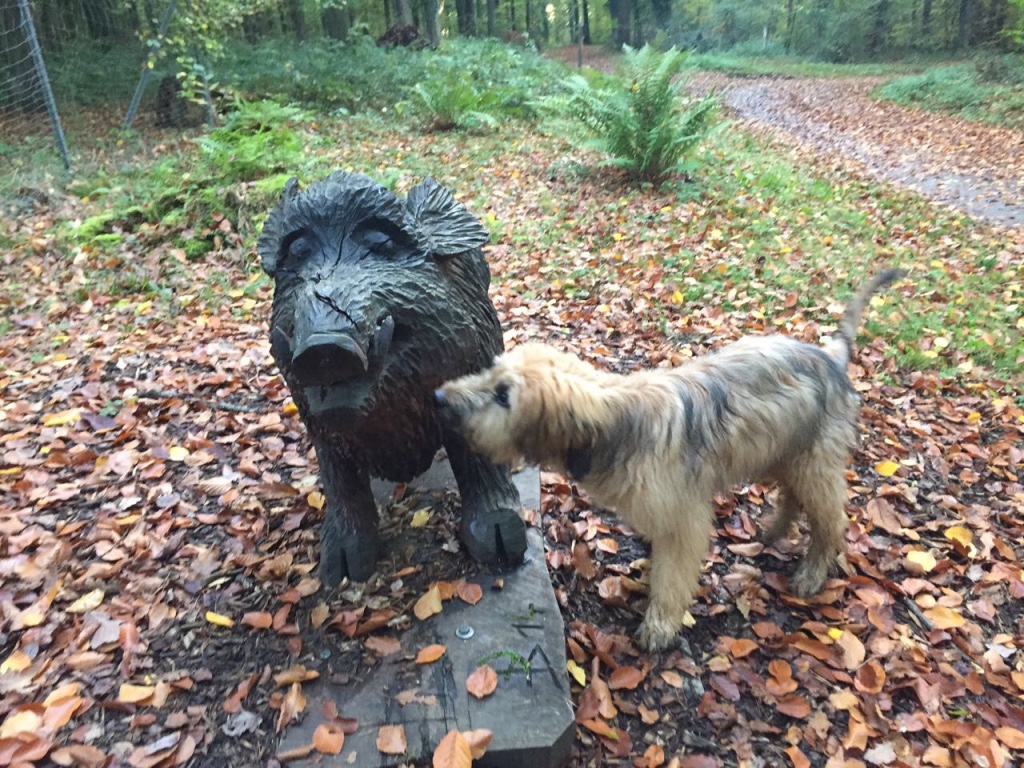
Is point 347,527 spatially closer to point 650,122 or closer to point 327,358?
point 327,358

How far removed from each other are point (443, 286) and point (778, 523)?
9.06 feet

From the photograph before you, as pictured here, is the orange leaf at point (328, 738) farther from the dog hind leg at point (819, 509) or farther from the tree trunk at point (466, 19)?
the tree trunk at point (466, 19)

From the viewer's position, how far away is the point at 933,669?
3.60 metres

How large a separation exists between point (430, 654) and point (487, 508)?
0.77 m

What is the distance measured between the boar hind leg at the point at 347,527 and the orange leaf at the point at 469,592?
501mm

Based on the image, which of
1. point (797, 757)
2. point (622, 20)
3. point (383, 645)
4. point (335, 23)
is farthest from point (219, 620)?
point (622, 20)

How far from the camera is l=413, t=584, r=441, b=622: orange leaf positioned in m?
3.35

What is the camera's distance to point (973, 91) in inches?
860

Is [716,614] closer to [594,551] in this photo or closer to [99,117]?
[594,551]

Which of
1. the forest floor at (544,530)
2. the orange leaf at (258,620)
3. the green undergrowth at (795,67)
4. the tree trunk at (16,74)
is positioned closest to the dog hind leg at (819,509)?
the forest floor at (544,530)

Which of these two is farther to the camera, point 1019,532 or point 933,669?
point 1019,532

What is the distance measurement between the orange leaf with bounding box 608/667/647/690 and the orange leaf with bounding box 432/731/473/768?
965mm

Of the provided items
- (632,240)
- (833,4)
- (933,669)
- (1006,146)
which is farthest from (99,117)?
(833,4)

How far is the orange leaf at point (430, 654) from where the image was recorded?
3117 millimetres
